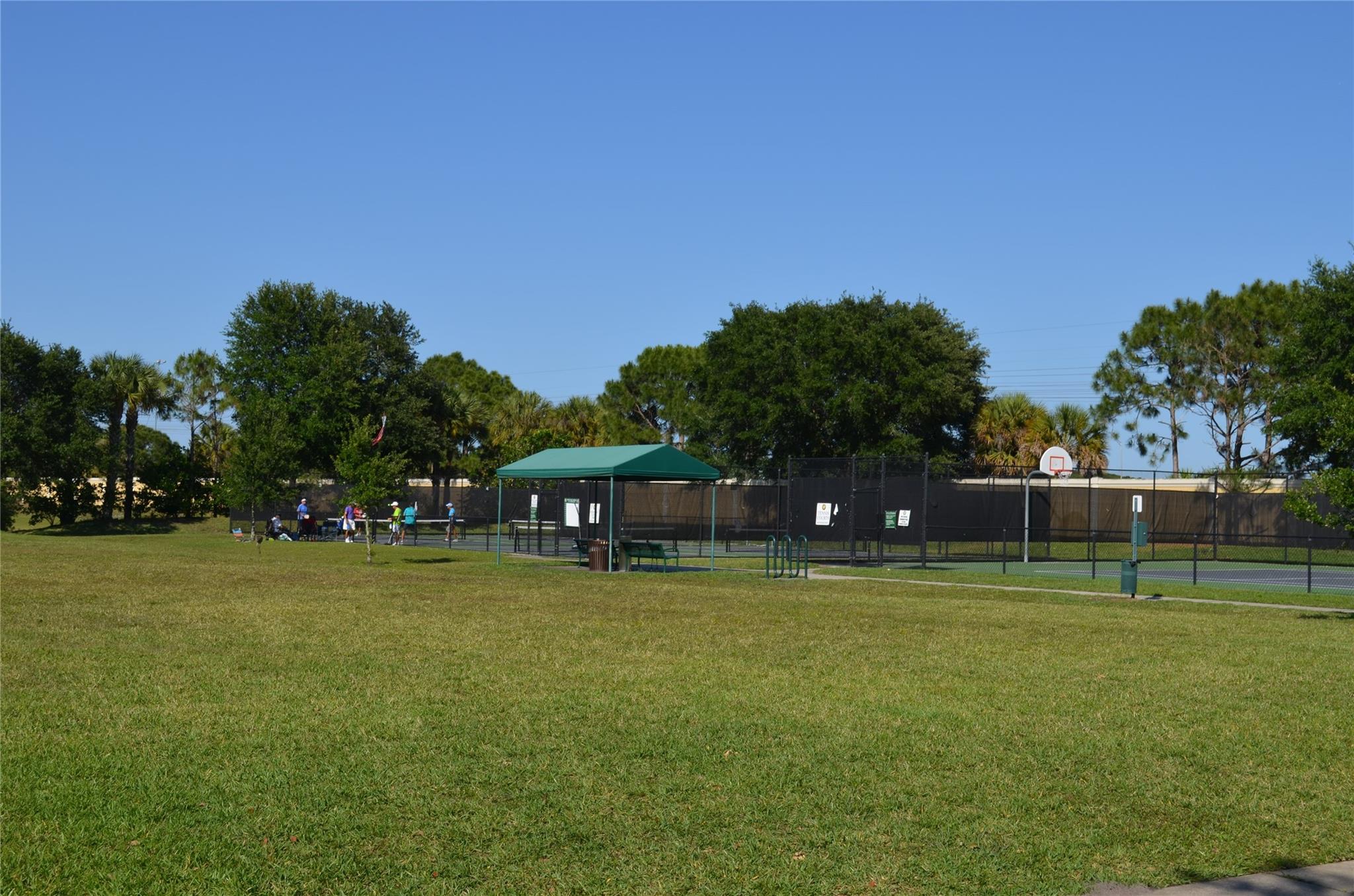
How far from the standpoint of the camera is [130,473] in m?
68.7

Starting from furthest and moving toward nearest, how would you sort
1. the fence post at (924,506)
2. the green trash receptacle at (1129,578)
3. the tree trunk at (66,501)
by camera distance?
1. the tree trunk at (66,501)
2. the fence post at (924,506)
3. the green trash receptacle at (1129,578)

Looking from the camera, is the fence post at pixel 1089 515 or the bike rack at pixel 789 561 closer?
the bike rack at pixel 789 561

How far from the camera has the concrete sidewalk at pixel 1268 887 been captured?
615 cm

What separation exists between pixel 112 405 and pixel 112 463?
4.96 meters

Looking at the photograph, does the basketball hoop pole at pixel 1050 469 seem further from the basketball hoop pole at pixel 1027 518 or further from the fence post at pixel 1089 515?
the fence post at pixel 1089 515

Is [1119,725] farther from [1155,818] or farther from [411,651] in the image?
[411,651]

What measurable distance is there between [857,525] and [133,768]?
2765 centimetres

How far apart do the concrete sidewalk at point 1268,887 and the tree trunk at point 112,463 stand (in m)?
65.3

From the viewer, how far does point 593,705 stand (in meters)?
10.7

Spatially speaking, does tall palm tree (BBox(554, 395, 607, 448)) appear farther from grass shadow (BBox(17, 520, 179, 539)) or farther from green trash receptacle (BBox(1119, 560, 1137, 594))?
green trash receptacle (BBox(1119, 560, 1137, 594))

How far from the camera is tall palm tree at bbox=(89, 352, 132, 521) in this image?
217 feet

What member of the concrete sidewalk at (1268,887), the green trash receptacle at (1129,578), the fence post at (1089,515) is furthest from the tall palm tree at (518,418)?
the concrete sidewalk at (1268,887)

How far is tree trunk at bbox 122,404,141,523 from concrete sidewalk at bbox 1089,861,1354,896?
66.6m

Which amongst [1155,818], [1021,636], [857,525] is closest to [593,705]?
[1155,818]
